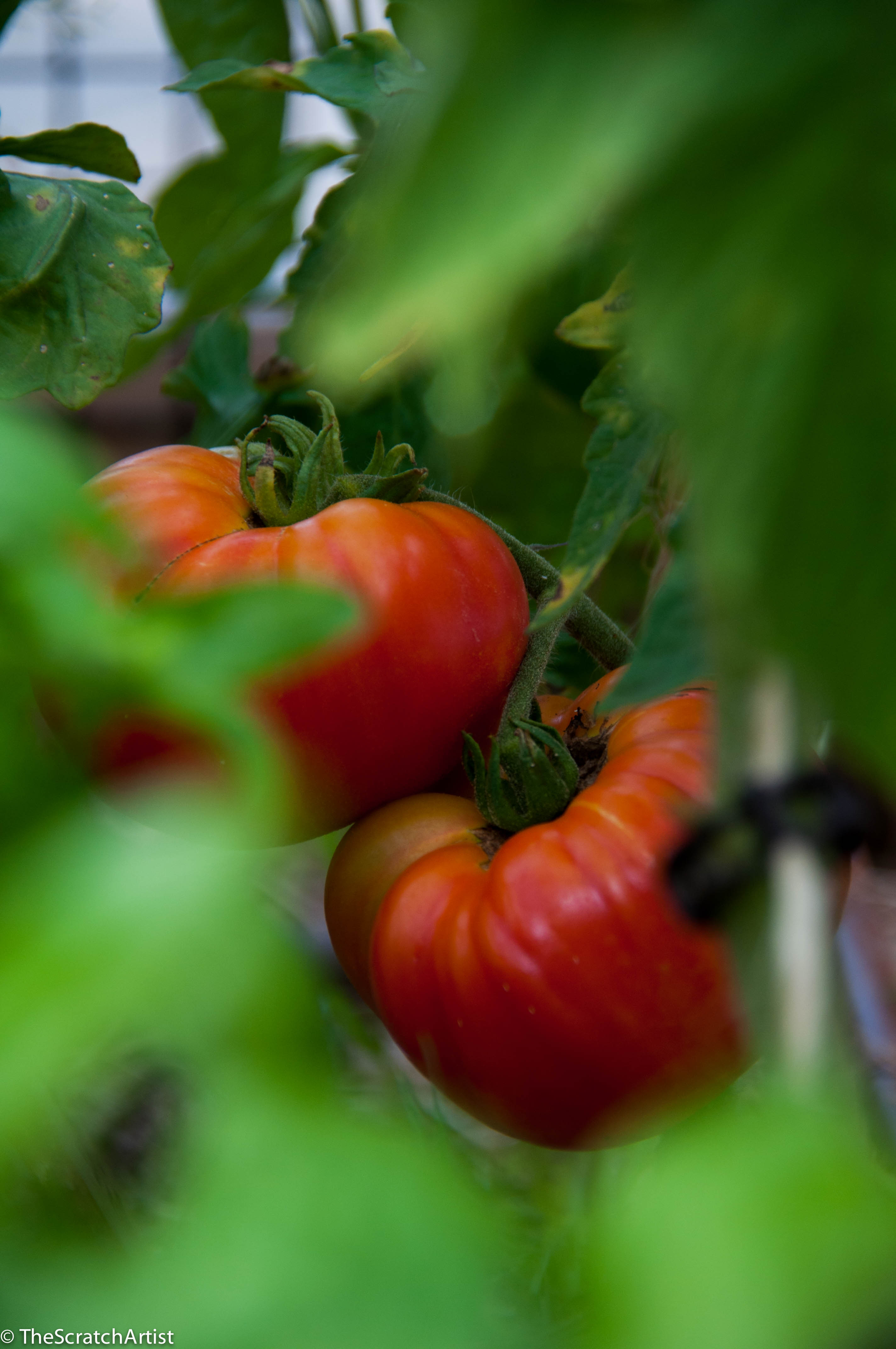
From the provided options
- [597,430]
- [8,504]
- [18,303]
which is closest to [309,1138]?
[8,504]

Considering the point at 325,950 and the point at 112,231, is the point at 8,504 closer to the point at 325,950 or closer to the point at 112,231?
the point at 112,231

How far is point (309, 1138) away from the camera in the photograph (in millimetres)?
104

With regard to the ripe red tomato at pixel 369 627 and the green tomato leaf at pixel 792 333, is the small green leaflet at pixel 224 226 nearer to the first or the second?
the ripe red tomato at pixel 369 627

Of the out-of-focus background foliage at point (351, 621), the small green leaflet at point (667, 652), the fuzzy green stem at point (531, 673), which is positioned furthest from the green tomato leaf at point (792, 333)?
the fuzzy green stem at point (531, 673)

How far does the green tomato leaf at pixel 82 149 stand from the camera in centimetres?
45

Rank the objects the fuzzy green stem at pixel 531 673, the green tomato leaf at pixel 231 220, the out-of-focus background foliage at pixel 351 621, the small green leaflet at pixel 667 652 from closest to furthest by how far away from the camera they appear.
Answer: the out-of-focus background foliage at pixel 351 621, the small green leaflet at pixel 667 652, the fuzzy green stem at pixel 531 673, the green tomato leaf at pixel 231 220

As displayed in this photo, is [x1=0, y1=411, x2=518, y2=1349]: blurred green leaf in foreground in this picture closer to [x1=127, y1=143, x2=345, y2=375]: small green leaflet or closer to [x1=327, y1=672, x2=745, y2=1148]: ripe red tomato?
[x1=327, y1=672, x2=745, y2=1148]: ripe red tomato

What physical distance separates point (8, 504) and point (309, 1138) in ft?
0.25

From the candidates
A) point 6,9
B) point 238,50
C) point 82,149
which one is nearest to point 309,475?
point 82,149

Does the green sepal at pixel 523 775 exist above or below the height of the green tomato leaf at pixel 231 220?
below

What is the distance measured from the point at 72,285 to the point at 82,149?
101mm

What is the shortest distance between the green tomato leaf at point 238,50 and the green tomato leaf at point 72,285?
0.32 m

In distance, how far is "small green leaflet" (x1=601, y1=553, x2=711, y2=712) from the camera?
0.26m

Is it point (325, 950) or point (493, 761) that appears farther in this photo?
point (325, 950)
